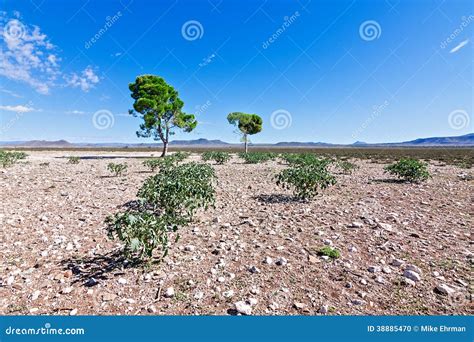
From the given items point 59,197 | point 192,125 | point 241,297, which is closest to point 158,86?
point 192,125

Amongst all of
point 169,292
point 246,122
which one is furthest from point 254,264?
point 246,122

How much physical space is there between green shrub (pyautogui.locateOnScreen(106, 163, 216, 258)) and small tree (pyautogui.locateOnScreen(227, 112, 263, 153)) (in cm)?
5717

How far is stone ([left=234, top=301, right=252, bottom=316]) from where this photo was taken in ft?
13.9

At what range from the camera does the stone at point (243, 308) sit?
4.25 meters

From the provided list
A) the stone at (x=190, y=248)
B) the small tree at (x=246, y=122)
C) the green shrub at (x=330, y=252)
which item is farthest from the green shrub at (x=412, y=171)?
the small tree at (x=246, y=122)

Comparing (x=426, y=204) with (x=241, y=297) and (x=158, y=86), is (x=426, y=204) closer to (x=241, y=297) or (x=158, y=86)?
(x=241, y=297)

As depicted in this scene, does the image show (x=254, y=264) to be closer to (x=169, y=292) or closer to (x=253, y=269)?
(x=253, y=269)

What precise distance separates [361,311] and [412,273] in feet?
5.07

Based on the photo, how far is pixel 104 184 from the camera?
1437 cm

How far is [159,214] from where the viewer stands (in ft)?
28.0

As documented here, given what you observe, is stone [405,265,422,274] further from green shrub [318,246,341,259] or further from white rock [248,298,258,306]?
white rock [248,298,258,306]

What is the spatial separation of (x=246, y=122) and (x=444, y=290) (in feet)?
208

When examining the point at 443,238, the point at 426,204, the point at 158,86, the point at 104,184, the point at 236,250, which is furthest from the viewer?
the point at 158,86

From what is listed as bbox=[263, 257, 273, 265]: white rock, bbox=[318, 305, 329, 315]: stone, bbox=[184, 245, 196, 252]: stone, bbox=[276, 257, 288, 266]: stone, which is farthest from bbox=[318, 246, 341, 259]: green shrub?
bbox=[184, 245, 196, 252]: stone
